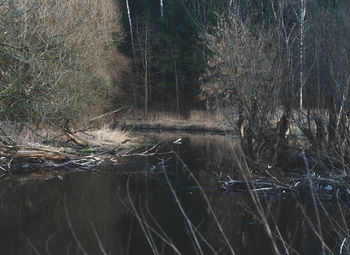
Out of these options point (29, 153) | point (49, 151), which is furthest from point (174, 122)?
point (29, 153)

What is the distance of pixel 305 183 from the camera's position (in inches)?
353

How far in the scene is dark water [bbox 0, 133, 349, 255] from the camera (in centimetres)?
621

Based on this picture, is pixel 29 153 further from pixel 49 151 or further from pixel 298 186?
pixel 298 186

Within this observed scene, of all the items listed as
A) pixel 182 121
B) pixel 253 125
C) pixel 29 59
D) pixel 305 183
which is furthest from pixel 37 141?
pixel 182 121

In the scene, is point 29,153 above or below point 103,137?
above

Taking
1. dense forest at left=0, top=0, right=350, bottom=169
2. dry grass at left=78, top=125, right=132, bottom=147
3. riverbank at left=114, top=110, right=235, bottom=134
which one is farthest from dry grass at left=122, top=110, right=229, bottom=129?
dry grass at left=78, top=125, right=132, bottom=147

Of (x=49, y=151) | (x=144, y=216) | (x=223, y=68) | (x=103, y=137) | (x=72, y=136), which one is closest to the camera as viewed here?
(x=144, y=216)

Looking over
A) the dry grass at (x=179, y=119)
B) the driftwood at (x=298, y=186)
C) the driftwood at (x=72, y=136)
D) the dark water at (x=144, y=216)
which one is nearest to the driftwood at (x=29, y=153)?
the dark water at (x=144, y=216)

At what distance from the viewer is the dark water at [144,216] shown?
20.4 ft

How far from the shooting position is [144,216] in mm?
7082

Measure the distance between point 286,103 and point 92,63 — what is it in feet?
33.2

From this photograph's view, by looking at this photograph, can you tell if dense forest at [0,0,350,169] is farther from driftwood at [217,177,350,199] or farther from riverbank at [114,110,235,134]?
riverbank at [114,110,235,134]

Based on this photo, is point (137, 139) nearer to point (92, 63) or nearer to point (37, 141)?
point (92, 63)

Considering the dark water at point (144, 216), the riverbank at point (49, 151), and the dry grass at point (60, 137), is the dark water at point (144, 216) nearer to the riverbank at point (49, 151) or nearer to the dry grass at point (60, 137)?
the riverbank at point (49, 151)
